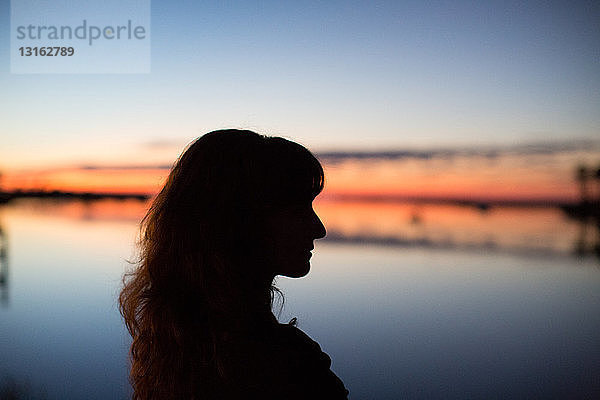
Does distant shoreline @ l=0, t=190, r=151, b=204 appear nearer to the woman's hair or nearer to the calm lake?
the calm lake

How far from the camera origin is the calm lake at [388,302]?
2.76 m

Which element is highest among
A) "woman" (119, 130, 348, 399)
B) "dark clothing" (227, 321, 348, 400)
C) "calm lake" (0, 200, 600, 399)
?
"woman" (119, 130, 348, 399)

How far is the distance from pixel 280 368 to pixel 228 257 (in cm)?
15

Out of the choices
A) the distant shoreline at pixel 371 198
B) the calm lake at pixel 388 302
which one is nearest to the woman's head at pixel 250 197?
the calm lake at pixel 388 302

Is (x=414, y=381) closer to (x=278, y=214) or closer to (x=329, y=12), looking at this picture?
(x=329, y=12)

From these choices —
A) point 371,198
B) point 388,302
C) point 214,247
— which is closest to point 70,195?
point 371,198

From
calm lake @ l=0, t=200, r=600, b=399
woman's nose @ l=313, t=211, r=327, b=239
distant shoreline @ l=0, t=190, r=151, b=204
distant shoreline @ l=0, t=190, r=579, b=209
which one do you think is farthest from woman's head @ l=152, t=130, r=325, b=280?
distant shoreline @ l=0, t=190, r=151, b=204

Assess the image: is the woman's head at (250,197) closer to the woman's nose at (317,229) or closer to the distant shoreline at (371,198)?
the woman's nose at (317,229)

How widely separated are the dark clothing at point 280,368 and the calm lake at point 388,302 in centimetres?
197

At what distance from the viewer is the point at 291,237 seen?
2.07 feet

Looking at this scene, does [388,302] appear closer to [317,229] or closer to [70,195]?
[70,195]

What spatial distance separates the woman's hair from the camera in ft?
2.05

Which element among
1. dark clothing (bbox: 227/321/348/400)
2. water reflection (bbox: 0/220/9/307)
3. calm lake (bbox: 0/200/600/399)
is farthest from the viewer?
water reflection (bbox: 0/220/9/307)

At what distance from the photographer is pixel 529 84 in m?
2.73
